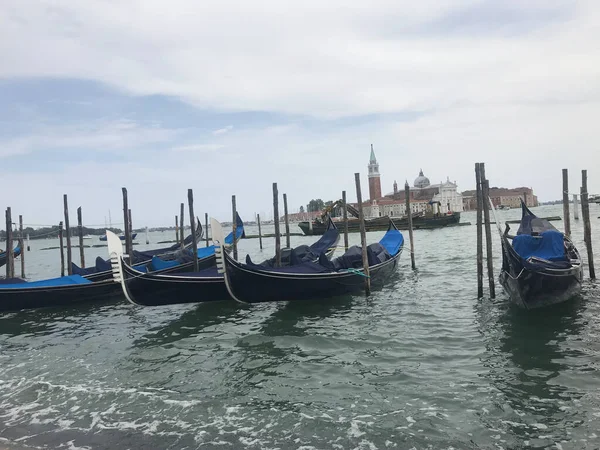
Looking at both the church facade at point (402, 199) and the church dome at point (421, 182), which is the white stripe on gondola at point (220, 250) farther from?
the church dome at point (421, 182)

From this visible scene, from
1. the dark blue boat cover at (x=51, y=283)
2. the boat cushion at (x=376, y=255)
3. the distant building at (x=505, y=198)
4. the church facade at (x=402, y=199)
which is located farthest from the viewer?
the distant building at (x=505, y=198)

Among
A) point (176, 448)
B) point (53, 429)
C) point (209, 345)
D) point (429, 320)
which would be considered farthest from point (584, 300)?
point (53, 429)

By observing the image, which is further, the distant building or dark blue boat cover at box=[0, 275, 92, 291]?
the distant building

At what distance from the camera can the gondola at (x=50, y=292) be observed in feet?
29.7

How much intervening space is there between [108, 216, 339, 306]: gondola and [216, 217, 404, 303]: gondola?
502mm

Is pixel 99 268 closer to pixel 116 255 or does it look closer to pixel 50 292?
pixel 50 292

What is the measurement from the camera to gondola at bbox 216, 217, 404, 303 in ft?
25.4

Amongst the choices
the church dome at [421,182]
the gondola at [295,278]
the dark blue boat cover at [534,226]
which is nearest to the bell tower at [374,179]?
the church dome at [421,182]

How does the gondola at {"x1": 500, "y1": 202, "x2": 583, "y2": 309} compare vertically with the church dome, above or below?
below

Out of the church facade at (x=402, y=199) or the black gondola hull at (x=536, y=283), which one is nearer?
the black gondola hull at (x=536, y=283)

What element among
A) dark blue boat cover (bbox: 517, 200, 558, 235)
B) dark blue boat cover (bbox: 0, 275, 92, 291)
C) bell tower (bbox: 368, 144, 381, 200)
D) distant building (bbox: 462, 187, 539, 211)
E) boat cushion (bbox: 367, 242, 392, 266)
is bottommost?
dark blue boat cover (bbox: 0, 275, 92, 291)

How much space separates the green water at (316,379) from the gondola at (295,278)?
1.30 ft

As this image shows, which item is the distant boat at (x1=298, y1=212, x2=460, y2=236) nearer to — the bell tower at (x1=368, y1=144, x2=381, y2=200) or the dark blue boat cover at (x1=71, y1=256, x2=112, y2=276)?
the dark blue boat cover at (x1=71, y1=256, x2=112, y2=276)

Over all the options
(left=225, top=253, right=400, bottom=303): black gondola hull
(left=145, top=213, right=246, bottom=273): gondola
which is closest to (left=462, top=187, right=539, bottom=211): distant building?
(left=145, top=213, right=246, bottom=273): gondola
